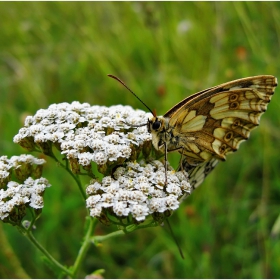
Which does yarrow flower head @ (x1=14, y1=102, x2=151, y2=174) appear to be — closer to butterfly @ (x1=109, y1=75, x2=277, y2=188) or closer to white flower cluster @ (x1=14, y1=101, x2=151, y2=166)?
white flower cluster @ (x1=14, y1=101, x2=151, y2=166)

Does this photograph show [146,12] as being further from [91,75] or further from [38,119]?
[38,119]

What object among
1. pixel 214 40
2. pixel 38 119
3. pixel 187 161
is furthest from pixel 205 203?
pixel 214 40

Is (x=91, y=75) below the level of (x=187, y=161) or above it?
above

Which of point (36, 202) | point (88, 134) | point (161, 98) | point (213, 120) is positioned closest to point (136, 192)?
point (88, 134)

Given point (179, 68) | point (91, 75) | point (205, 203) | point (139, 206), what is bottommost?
point (205, 203)

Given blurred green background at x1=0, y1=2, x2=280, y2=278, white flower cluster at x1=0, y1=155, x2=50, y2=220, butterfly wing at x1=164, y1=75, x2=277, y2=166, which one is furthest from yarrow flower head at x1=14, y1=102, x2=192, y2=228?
blurred green background at x1=0, y1=2, x2=280, y2=278
